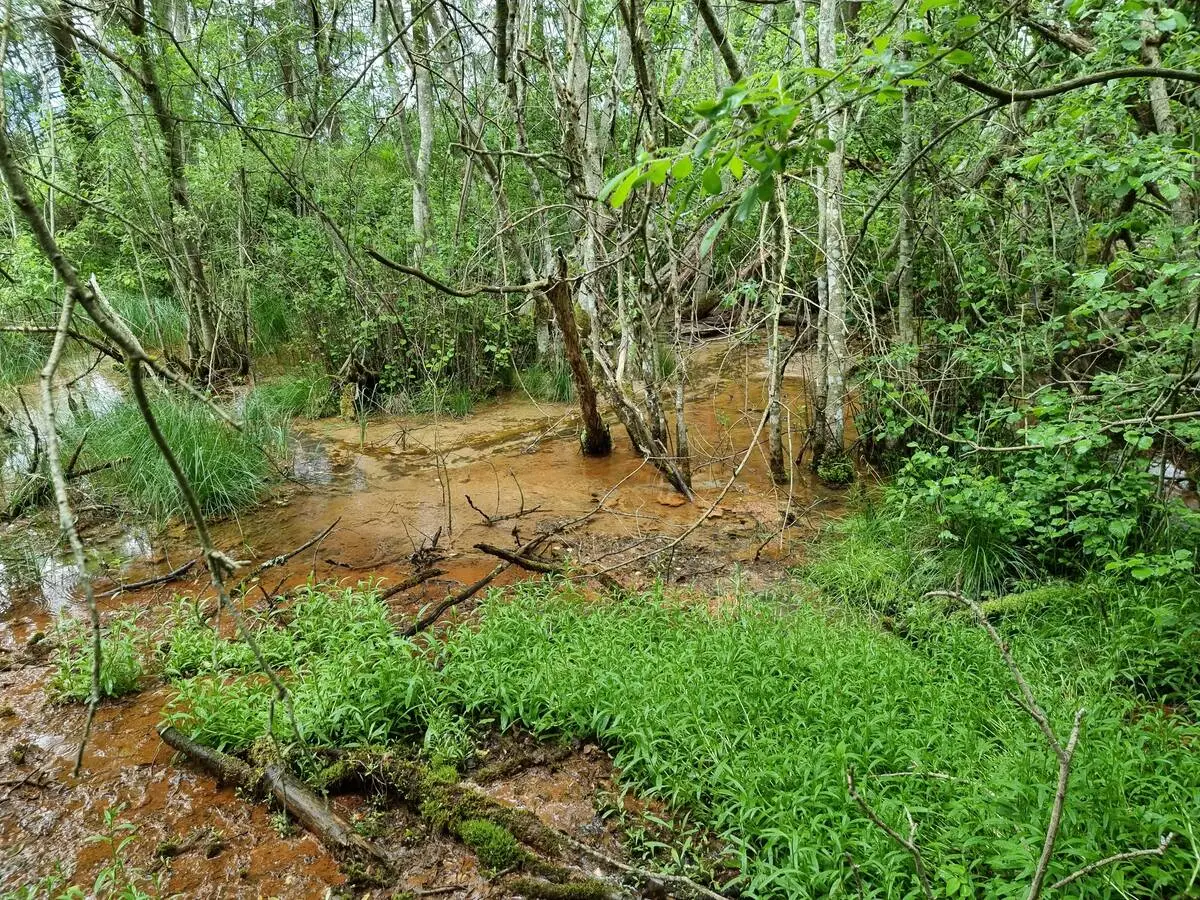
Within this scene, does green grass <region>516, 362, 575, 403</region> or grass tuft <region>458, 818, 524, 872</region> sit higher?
green grass <region>516, 362, 575, 403</region>

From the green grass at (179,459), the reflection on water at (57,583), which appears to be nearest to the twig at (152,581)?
the reflection on water at (57,583)

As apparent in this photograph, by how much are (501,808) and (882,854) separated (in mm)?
1347

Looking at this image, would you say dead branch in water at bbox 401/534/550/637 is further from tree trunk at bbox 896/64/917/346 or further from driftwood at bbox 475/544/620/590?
tree trunk at bbox 896/64/917/346

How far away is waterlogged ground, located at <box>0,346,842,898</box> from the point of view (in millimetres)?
2475

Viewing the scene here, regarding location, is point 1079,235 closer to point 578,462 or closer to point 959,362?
point 959,362

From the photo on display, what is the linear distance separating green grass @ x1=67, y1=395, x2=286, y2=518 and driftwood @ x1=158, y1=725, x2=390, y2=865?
282 cm

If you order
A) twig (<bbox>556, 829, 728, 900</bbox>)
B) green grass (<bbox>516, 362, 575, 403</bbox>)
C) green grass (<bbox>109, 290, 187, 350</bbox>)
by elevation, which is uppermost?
green grass (<bbox>109, 290, 187, 350</bbox>)

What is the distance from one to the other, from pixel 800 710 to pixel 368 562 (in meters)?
3.19

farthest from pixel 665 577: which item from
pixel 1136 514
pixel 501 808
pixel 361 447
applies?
pixel 361 447

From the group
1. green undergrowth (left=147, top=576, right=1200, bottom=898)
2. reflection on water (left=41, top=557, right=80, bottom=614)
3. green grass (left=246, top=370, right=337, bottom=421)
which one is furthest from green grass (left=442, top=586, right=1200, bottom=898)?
green grass (left=246, top=370, right=337, bottom=421)

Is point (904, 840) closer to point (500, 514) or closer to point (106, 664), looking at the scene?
point (106, 664)

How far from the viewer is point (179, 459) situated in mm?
5316

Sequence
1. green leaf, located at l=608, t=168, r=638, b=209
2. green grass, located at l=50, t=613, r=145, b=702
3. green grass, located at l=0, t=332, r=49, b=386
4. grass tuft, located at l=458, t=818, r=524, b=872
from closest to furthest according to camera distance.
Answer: green leaf, located at l=608, t=168, r=638, b=209
grass tuft, located at l=458, t=818, r=524, b=872
green grass, located at l=50, t=613, r=145, b=702
green grass, located at l=0, t=332, r=49, b=386

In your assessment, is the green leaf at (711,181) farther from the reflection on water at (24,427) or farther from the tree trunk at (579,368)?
the reflection on water at (24,427)
